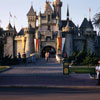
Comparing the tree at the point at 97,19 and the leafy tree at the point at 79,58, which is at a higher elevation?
the tree at the point at 97,19

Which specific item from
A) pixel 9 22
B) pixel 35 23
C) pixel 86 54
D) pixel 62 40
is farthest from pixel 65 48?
pixel 86 54

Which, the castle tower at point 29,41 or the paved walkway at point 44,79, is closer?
the paved walkway at point 44,79

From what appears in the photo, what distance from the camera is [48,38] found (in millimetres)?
65312

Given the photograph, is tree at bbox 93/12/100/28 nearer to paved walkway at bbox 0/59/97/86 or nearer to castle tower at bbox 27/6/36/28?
paved walkway at bbox 0/59/97/86

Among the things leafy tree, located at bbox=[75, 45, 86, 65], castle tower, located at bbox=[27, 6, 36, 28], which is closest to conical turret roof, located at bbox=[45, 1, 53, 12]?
castle tower, located at bbox=[27, 6, 36, 28]

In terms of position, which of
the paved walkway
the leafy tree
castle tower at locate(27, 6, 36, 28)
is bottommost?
the paved walkway

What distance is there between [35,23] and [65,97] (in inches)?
2726

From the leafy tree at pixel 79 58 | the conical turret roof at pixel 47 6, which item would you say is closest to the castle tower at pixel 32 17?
the conical turret roof at pixel 47 6

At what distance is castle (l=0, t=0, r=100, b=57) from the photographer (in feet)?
210

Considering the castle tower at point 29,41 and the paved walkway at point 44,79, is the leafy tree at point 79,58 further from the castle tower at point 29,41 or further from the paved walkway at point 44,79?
the castle tower at point 29,41

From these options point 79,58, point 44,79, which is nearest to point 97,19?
point 79,58

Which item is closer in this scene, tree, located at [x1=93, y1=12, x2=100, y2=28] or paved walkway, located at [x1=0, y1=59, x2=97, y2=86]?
paved walkway, located at [x1=0, y1=59, x2=97, y2=86]

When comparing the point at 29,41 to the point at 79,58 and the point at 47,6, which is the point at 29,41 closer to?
the point at 47,6

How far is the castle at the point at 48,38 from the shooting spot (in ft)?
210
